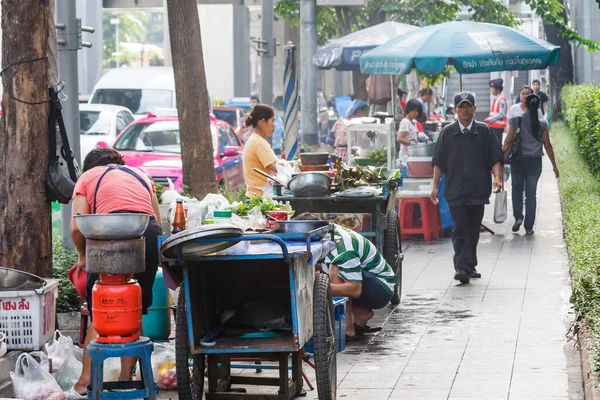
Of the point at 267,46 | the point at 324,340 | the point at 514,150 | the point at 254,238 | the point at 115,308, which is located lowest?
the point at 324,340

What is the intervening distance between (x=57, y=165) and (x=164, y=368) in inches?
68.7

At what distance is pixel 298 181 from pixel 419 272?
8.96 feet

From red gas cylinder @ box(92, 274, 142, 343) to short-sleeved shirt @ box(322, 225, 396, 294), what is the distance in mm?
2238

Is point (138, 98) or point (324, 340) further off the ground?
point (138, 98)

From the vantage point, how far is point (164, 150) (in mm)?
18844

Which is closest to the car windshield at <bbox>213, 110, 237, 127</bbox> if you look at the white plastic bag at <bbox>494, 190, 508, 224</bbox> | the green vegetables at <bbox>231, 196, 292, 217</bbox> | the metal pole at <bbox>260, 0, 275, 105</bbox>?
the metal pole at <bbox>260, 0, 275, 105</bbox>

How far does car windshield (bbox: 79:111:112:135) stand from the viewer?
22.2 meters

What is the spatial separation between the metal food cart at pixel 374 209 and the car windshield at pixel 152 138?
8225mm

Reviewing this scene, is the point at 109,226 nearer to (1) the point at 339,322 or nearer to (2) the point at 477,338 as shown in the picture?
(1) the point at 339,322

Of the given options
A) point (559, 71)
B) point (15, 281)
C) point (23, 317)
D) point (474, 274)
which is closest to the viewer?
point (23, 317)

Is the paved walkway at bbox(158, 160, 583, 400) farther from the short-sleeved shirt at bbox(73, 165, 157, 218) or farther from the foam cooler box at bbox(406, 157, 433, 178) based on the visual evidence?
the foam cooler box at bbox(406, 157, 433, 178)

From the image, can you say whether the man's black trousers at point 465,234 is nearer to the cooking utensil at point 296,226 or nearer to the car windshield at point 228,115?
the cooking utensil at point 296,226

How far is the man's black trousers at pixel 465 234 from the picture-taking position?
1179cm

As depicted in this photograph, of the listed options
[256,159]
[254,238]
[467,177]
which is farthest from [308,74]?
[254,238]
